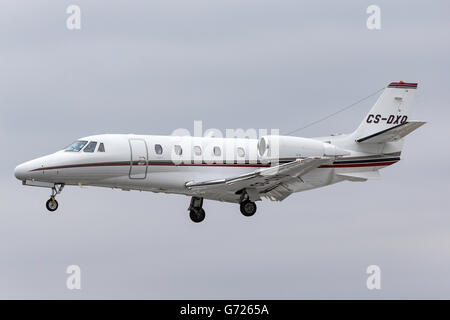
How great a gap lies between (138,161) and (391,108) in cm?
1180

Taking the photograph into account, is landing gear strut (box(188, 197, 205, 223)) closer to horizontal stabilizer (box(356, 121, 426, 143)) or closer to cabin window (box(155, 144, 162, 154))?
cabin window (box(155, 144, 162, 154))

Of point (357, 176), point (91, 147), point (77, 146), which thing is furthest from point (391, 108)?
point (77, 146)

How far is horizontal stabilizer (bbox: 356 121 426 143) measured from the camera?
42562 millimetres

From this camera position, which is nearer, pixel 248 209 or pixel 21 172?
pixel 21 172

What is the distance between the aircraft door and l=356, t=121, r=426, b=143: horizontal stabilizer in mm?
9530

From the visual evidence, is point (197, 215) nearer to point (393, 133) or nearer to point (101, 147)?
point (101, 147)

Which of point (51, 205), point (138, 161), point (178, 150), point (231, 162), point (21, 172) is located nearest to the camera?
point (21, 172)

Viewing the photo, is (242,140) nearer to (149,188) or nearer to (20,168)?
(149,188)

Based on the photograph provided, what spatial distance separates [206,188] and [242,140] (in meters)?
3.06

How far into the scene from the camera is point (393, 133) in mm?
44156

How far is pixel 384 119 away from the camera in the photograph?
46.2 m

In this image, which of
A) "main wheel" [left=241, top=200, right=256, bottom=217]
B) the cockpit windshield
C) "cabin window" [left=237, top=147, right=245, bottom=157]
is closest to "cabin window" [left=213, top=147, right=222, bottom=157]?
"cabin window" [left=237, top=147, right=245, bottom=157]

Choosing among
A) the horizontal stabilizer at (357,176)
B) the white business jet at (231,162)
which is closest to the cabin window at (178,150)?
the white business jet at (231,162)

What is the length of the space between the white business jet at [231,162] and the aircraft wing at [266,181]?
0.13ft
